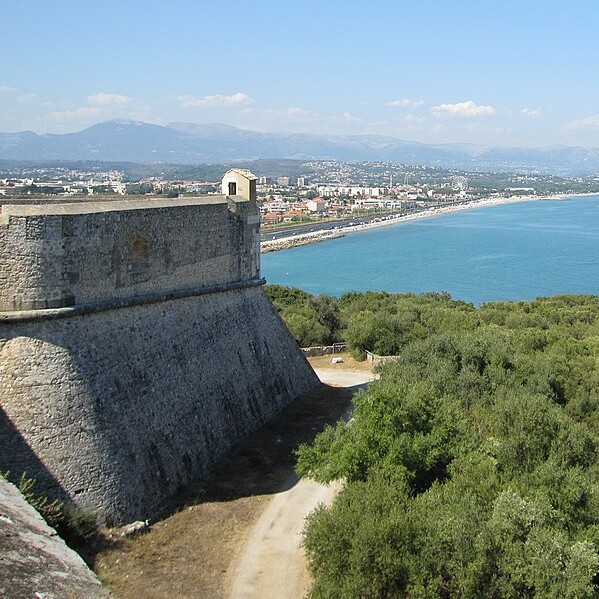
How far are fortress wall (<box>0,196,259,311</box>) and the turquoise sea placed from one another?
179 feet

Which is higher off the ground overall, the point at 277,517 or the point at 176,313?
the point at 176,313

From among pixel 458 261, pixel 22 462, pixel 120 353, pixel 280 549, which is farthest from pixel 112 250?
pixel 458 261

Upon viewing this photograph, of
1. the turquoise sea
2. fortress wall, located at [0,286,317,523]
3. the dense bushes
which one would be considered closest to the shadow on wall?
fortress wall, located at [0,286,317,523]

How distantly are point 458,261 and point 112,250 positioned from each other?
88272 mm

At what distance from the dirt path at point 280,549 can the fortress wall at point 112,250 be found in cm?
570

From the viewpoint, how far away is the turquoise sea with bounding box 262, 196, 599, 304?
259 feet

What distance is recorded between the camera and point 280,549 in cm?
1370

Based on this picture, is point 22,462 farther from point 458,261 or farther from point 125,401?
point 458,261

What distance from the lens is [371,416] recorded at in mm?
14242

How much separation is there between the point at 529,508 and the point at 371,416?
161 inches

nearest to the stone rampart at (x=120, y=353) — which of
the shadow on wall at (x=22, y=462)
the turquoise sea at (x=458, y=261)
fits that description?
the shadow on wall at (x=22, y=462)

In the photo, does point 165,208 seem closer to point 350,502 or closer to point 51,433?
point 51,433

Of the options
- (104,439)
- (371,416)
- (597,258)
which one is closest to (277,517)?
(371,416)

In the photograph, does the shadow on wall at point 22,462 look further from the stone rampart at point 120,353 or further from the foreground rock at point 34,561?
the foreground rock at point 34,561
